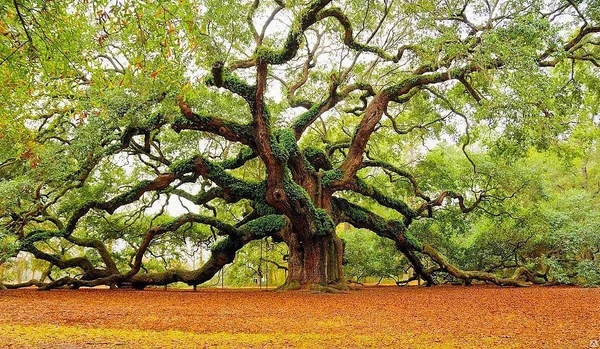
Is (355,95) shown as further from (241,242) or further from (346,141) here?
(241,242)

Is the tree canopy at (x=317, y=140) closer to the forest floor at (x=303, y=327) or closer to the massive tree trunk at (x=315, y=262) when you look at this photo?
the massive tree trunk at (x=315, y=262)

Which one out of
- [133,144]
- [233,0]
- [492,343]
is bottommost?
[492,343]

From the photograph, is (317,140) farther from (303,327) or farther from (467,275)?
(303,327)

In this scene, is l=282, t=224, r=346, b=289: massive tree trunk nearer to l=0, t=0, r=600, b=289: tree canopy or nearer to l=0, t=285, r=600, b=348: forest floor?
l=0, t=0, r=600, b=289: tree canopy

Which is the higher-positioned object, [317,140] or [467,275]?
[317,140]

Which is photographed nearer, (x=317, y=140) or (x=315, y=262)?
(x=315, y=262)

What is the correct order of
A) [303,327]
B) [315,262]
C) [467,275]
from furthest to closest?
1. [467,275]
2. [315,262]
3. [303,327]

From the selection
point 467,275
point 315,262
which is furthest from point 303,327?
point 467,275

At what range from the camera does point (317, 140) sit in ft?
52.0

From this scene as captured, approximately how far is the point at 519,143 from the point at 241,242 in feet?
23.2

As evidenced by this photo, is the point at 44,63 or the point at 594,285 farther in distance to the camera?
the point at 594,285

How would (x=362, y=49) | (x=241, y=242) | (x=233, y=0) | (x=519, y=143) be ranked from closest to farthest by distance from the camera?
1. (x=233, y=0)
2. (x=519, y=143)
3. (x=362, y=49)
4. (x=241, y=242)

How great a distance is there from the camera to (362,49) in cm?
1007

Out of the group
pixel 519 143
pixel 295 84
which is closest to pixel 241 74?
pixel 295 84
